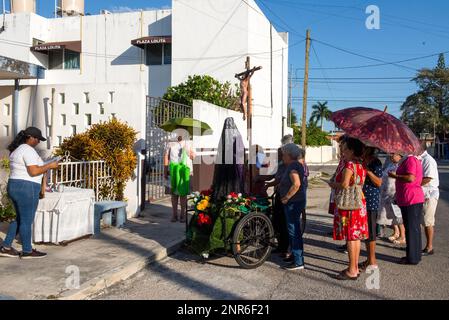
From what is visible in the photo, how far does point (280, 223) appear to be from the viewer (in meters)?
6.77

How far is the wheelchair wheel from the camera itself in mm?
5818

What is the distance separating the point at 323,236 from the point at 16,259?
515 centimetres

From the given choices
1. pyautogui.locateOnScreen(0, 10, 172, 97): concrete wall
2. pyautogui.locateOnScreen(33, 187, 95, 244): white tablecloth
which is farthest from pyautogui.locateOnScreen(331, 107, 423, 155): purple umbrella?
pyautogui.locateOnScreen(0, 10, 172, 97): concrete wall

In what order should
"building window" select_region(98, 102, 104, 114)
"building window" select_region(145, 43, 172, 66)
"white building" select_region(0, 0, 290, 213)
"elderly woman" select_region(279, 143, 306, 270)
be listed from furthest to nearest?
"building window" select_region(145, 43, 172, 66) < "white building" select_region(0, 0, 290, 213) < "building window" select_region(98, 102, 104, 114) < "elderly woman" select_region(279, 143, 306, 270)

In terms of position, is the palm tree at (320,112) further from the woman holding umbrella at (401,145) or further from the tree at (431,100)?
the woman holding umbrella at (401,145)

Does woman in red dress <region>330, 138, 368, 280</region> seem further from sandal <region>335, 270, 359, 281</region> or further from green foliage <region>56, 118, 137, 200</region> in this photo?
green foliage <region>56, 118, 137, 200</region>

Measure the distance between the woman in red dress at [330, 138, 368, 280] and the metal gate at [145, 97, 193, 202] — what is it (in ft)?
19.3

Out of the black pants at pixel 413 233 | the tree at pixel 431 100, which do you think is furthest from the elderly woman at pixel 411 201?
the tree at pixel 431 100

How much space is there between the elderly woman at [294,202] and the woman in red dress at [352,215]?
62 centimetres

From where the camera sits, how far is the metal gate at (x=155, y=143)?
10734 millimetres

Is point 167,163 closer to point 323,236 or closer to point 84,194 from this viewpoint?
point 84,194

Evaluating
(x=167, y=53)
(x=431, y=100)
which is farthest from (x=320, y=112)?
(x=167, y=53)

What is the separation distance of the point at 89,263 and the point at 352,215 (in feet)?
11.1

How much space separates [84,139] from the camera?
341 inches
